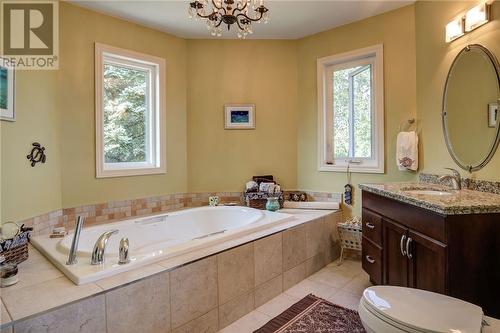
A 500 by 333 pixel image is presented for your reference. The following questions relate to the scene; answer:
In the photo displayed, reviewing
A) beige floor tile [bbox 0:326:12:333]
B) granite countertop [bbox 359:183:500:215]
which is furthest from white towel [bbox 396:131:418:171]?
beige floor tile [bbox 0:326:12:333]

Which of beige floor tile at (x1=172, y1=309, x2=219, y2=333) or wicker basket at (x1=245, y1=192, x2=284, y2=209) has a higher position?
wicker basket at (x1=245, y1=192, x2=284, y2=209)

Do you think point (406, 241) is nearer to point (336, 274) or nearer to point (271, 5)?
point (336, 274)

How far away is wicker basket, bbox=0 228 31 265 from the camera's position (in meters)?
1.48

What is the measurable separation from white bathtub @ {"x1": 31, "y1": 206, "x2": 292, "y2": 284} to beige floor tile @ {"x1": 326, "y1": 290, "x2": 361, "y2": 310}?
741 mm

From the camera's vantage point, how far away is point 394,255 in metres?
1.93

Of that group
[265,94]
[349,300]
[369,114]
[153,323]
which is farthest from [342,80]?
[153,323]

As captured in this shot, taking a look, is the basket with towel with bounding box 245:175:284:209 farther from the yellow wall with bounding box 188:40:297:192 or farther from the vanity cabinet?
the vanity cabinet

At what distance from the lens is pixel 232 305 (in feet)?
6.33

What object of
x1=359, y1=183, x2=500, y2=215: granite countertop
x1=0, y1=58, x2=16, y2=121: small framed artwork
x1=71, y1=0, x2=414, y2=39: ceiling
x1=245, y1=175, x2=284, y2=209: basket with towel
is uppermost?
x1=71, y1=0, x2=414, y2=39: ceiling

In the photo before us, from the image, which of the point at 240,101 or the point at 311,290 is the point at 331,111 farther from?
the point at 311,290

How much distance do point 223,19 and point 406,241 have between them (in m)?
1.91

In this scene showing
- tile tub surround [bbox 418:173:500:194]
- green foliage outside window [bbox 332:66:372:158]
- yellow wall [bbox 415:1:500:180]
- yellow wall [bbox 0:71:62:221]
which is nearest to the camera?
tile tub surround [bbox 418:173:500:194]

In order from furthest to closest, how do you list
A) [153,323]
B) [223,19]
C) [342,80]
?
[342,80] → [223,19] → [153,323]

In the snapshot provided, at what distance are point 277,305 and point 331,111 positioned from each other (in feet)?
7.07
